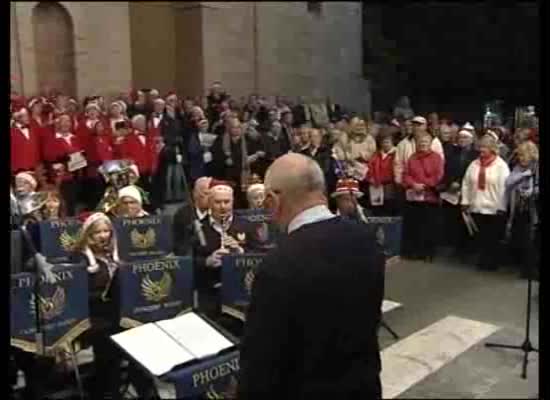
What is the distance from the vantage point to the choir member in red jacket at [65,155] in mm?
3652

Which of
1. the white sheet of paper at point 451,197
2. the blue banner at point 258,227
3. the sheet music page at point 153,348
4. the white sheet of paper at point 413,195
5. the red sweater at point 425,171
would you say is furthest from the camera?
the white sheet of paper at point 451,197

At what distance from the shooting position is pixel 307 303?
6.14 ft

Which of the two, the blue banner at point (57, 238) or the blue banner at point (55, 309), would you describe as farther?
the blue banner at point (57, 238)

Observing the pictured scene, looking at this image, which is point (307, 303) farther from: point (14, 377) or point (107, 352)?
point (14, 377)

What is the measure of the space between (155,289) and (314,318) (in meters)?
1.49

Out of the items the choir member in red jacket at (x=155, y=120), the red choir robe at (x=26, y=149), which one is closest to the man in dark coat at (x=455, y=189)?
the choir member in red jacket at (x=155, y=120)

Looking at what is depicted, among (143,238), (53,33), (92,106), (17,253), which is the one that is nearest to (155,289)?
(143,238)

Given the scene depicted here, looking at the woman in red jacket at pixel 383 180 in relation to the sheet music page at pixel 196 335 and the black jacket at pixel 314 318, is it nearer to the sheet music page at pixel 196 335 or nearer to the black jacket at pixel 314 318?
the sheet music page at pixel 196 335

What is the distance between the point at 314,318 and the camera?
1.90m

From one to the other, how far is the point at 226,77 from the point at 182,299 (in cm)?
260

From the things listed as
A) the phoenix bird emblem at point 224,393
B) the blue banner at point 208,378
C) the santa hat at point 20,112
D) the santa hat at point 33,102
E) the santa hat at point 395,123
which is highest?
the santa hat at point 33,102

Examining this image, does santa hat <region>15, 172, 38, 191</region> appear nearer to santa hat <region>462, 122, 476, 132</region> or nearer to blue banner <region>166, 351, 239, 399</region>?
blue banner <region>166, 351, 239, 399</region>

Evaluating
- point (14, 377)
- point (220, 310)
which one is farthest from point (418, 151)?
point (14, 377)

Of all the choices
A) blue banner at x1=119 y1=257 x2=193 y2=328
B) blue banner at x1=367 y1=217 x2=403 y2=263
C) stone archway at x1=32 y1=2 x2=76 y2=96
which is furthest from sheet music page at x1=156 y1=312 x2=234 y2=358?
stone archway at x1=32 y1=2 x2=76 y2=96
